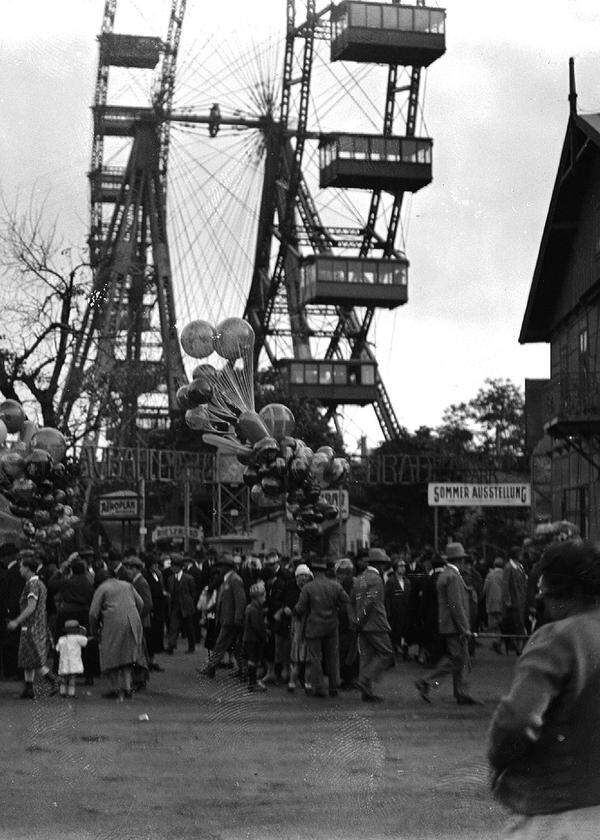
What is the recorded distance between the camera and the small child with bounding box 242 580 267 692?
723 inches

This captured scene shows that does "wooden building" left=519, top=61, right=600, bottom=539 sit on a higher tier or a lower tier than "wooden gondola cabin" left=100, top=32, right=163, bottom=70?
lower

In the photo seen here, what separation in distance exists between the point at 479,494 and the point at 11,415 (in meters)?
8.10

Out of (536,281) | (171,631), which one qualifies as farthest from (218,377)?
(536,281)

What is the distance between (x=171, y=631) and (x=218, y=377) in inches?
209

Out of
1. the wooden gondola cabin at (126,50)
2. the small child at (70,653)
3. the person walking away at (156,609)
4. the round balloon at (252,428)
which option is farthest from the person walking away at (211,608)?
the wooden gondola cabin at (126,50)

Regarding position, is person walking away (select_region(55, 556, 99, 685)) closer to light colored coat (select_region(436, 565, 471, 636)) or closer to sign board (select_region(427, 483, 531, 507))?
light colored coat (select_region(436, 565, 471, 636))

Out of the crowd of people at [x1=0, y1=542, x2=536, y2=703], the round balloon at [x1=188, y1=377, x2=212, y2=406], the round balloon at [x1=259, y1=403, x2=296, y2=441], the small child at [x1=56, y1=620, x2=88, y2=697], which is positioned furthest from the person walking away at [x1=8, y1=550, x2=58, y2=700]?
the round balloon at [x1=259, y1=403, x2=296, y2=441]

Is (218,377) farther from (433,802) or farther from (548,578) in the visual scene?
(548,578)

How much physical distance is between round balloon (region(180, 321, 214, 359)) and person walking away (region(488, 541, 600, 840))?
17263 millimetres

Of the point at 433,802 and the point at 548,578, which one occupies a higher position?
the point at 548,578

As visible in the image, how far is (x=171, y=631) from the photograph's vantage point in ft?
82.5

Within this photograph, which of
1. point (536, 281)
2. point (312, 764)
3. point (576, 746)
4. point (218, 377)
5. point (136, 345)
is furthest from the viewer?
point (136, 345)

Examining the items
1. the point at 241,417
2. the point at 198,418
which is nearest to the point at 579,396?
the point at 241,417

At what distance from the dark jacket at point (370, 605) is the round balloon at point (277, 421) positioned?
5.37 m
